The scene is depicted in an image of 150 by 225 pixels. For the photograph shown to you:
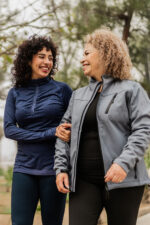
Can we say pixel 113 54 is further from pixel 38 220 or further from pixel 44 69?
pixel 38 220

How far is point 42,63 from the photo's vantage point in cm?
271

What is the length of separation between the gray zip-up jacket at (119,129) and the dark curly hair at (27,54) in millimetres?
701

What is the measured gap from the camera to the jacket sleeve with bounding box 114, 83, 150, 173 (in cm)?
192

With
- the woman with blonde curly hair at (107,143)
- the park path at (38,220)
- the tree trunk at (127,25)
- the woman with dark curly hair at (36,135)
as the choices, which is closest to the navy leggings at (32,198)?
the woman with dark curly hair at (36,135)

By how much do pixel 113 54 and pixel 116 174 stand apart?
0.74 metres

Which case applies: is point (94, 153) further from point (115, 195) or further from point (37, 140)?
point (37, 140)

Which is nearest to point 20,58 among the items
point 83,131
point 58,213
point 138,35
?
point 83,131

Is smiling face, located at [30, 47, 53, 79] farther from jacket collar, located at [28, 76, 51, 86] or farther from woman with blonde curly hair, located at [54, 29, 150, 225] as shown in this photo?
woman with blonde curly hair, located at [54, 29, 150, 225]

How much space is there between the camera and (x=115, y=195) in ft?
6.77

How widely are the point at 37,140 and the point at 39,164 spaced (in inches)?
Result: 6.5

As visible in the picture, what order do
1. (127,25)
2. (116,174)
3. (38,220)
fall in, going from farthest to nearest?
(127,25) < (38,220) < (116,174)

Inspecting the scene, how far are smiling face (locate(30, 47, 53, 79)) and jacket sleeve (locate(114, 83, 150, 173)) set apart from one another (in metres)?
0.82

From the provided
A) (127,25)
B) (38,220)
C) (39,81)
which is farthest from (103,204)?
(127,25)

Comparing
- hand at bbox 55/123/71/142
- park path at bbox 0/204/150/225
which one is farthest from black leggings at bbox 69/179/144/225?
park path at bbox 0/204/150/225
